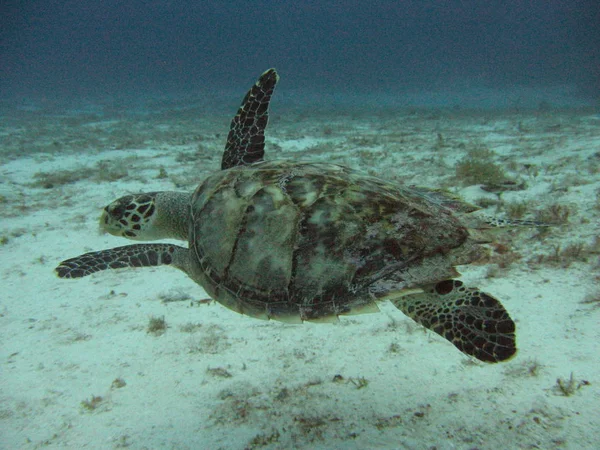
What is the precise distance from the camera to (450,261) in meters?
2.14

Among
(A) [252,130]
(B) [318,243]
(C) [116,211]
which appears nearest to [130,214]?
(C) [116,211]

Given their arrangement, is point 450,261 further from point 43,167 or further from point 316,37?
point 316,37

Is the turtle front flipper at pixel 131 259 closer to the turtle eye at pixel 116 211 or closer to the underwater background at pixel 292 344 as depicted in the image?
the turtle eye at pixel 116 211

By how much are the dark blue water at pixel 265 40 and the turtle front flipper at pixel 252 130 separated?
62.6m

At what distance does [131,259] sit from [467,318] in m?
2.87

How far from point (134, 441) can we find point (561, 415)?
2.64m

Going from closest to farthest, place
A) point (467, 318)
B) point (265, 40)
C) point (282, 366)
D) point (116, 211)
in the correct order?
1. point (467, 318)
2. point (282, 366)
3. point (116, 211)
4. point (265, 40)

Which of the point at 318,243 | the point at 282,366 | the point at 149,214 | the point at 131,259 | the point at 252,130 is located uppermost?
the point at 252,130

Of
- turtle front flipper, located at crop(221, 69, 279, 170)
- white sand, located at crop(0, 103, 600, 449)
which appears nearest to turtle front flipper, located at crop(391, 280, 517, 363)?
white sand, located at crop(0, 103, 600, 449)

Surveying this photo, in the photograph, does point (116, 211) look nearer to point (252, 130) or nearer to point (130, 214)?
point (130, 214)

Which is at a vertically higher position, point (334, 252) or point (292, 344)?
point (334, 252)

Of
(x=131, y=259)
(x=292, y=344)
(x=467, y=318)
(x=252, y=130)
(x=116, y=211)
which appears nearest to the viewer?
(x=467, y=318)

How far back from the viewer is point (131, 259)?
3.14 m

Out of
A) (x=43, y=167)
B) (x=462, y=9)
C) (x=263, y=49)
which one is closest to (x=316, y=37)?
(x=263, y=49)
